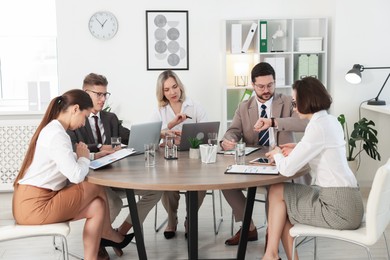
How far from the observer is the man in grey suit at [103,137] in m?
3.24

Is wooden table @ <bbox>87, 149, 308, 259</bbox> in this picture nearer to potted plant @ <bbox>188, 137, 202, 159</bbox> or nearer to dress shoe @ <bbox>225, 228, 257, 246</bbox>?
potted plant @ <bbox>188, 137, 202, 159</bbox>

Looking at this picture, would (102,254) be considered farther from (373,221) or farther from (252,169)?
(373,221)

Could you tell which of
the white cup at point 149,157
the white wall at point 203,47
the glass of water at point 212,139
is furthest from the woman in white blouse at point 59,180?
the white wall at point 203,47

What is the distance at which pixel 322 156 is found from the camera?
260cm

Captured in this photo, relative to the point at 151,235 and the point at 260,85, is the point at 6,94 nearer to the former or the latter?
the point at 151,235

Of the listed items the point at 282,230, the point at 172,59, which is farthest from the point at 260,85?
Answer: the point at 172,59

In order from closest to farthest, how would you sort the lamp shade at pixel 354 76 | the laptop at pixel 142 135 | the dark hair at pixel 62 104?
the dark hair at pixel 62 104, the laptop at pixel 142 135, the lamp shade at pixel 354 76

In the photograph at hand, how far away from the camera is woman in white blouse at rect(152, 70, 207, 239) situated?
3689 millimetres

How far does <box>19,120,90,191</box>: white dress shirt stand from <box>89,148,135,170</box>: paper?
96 mm

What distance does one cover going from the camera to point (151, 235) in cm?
375

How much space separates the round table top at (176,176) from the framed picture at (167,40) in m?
2.35

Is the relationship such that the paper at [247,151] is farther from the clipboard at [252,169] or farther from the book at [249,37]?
the book at [249,37]

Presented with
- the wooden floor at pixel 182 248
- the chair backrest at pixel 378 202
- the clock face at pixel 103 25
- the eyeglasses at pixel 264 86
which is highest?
the clock face at pixel 103 25

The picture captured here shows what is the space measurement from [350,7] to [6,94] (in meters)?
3.69
